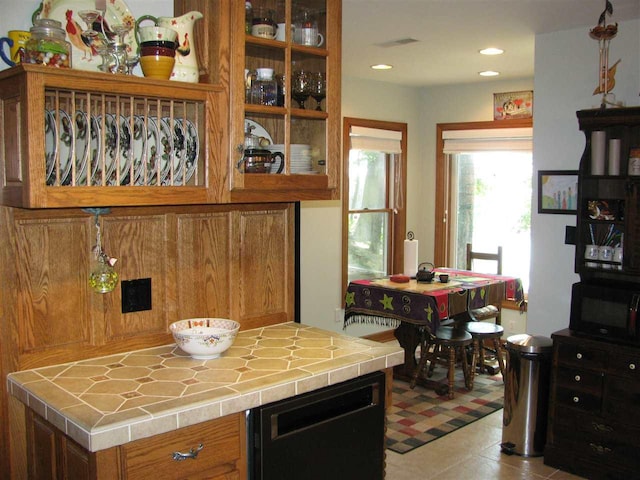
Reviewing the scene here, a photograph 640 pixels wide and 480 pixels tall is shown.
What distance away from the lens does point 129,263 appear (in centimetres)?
238

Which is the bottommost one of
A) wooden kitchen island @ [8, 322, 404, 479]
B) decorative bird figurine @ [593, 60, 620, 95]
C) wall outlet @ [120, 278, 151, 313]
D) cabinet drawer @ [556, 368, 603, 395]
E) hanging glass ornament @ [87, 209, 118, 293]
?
cabinet drawer @ [556, 368, 603, 395]

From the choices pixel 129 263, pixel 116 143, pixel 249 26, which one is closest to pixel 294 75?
pixel 249 26

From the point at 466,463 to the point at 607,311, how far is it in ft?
3.79

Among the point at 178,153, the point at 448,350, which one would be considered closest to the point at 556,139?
the point at 448,350

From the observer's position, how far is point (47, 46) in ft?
6.23

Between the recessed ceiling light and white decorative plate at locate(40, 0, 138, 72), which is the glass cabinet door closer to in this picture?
white decorative plate at locate(40, 0, 138, 72)

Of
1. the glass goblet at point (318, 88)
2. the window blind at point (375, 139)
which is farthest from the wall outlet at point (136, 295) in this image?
the window blind at point (375, 139)

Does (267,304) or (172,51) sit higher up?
(172,51)

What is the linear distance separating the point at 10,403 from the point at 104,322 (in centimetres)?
40

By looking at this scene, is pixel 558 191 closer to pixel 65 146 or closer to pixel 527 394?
pixel 527 394

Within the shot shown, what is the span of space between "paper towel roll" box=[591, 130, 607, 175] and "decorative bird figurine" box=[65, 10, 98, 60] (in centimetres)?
261

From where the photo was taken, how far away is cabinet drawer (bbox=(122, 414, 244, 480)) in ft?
5.97

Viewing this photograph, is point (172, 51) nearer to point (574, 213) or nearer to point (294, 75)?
point (294, 75)

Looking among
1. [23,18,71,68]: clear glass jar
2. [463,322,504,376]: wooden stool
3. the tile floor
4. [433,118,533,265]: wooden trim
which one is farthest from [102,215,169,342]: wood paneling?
[433,118,533,265]: wooden trim
